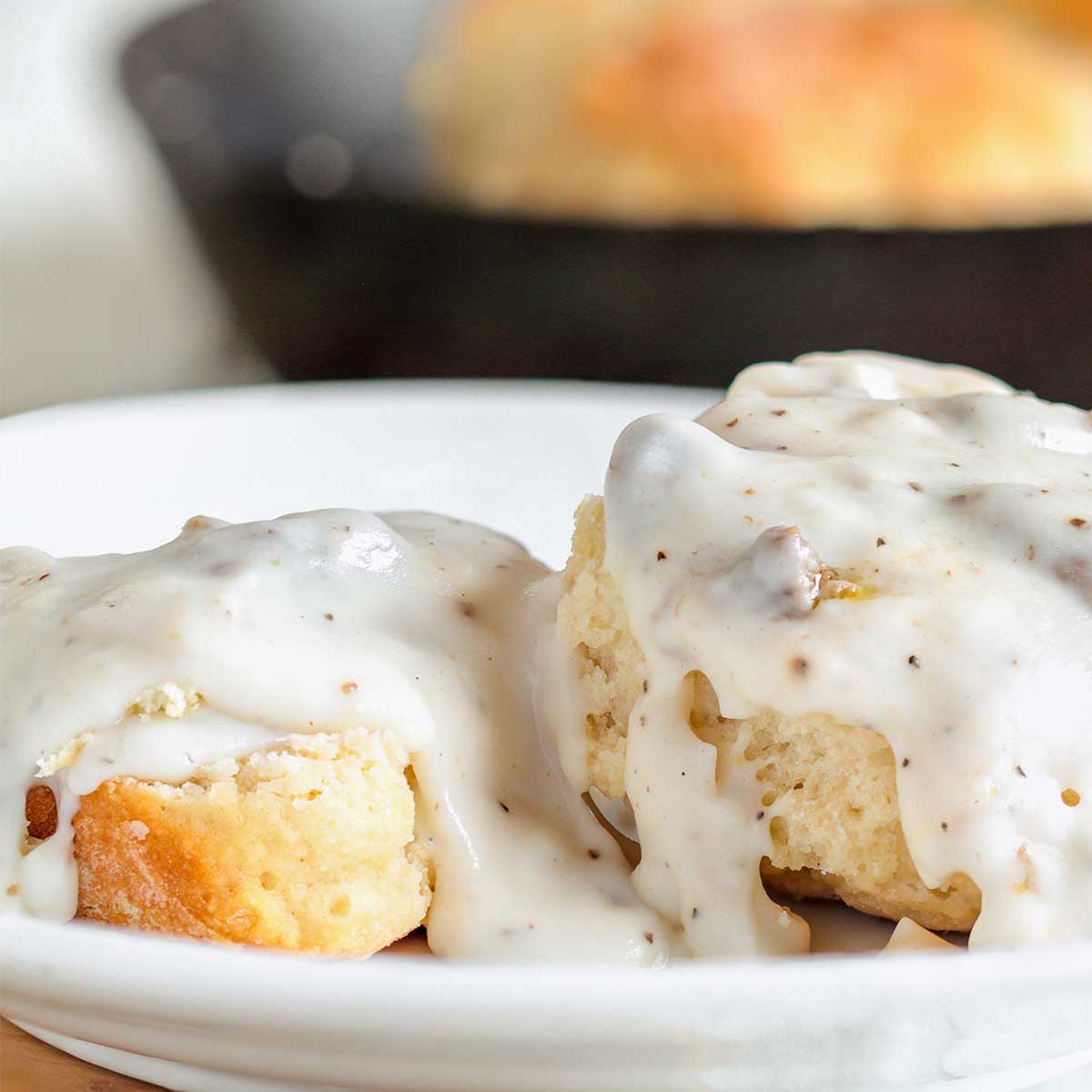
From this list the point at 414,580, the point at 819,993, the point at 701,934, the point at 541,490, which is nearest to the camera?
the point at 819,993

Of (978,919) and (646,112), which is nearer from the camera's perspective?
(978,919)

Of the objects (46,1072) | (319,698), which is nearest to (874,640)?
(319,698)

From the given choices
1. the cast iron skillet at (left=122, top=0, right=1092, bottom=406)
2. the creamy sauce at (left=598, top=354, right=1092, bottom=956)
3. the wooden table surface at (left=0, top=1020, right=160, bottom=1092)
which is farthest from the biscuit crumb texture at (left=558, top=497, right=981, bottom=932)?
the cast iron skillet at (left=122, top=0, right=1092, bottom=406)

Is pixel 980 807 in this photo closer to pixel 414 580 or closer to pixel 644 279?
pixel 414 580

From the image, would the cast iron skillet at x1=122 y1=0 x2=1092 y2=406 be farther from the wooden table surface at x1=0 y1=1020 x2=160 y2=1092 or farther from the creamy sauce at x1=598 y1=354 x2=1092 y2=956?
the wooden table surface at x1=0 y1=1020 x2=160 y2=1092

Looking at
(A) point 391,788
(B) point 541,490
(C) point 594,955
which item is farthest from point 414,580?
(B) point 541,490
